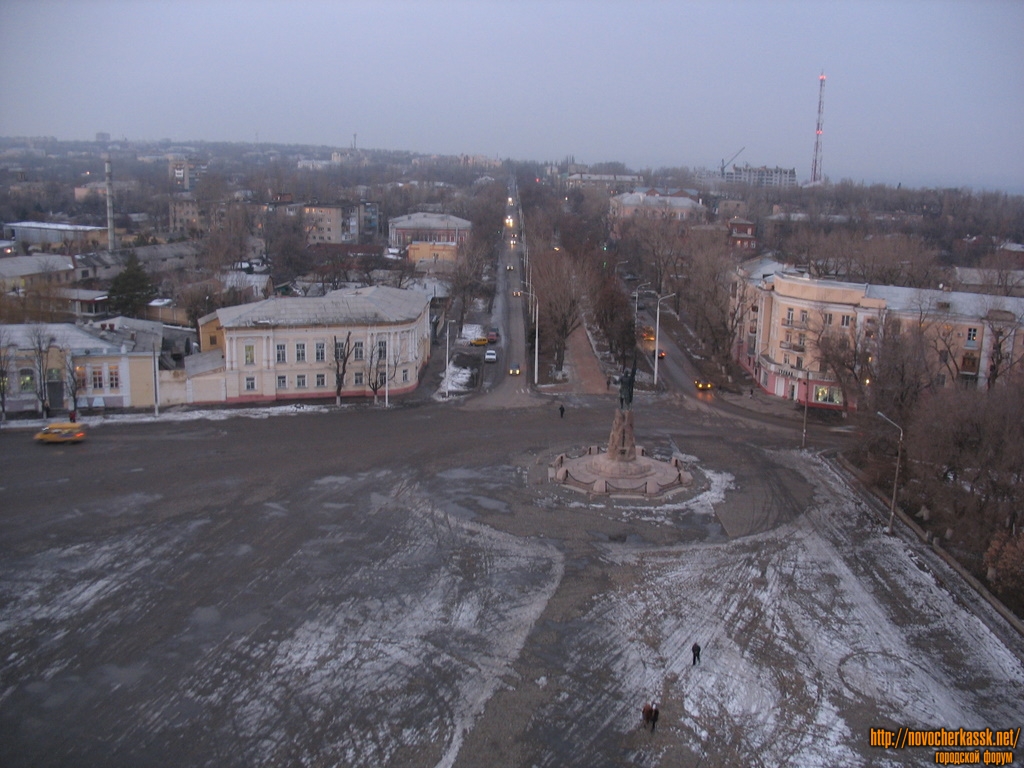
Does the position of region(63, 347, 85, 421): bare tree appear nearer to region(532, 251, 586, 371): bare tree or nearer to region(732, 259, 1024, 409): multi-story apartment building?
region(532, 251, 586, 371): bare tree

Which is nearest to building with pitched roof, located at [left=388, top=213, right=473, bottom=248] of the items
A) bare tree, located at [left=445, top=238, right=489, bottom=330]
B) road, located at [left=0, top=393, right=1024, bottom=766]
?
bare tree, located at [left=445, top=238, right=489, bottom=330]

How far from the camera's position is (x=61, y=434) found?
2508 cm

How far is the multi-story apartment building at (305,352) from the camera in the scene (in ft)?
98.4

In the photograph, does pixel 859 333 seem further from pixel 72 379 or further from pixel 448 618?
pixel 72 379

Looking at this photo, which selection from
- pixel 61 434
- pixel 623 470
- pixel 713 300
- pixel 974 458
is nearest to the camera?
pixel 974 458

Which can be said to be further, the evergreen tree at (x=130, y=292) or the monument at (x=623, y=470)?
the evergreen tree at (x=130, y=292)

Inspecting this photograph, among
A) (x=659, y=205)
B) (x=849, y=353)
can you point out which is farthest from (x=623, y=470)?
(x=659, y=205)

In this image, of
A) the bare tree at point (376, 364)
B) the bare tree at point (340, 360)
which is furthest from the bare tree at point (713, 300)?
the bare tree at point (340, 360)

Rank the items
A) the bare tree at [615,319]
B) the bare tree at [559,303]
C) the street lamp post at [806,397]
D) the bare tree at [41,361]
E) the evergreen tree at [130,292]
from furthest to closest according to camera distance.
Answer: the evergreen tree at [130,292], the bare tree at [615,319], the bare tree at [559,303], the bare tree at [41,361], the street lamp post at [806,397]

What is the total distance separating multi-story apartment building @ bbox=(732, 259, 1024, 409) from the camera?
2848 centimetres

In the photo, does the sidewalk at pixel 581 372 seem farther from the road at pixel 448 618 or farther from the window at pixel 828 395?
the road at pixel 448 618

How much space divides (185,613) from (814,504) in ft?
50.7

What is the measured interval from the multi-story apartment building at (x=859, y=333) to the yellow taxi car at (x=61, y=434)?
24.2 m

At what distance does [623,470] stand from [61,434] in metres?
16.7
